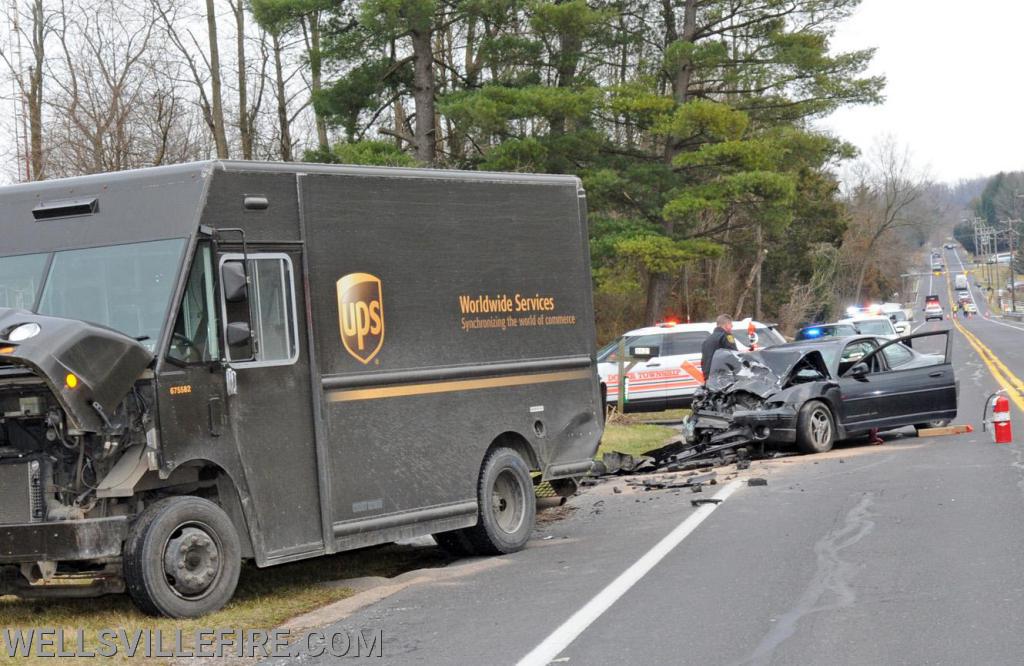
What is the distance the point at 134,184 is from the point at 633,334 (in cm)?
1778

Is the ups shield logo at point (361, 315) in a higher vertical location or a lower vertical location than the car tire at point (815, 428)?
higher

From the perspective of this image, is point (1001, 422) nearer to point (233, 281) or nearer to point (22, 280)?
point (233, 281)

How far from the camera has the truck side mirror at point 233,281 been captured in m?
7.84

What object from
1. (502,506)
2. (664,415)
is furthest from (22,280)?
(664,415)

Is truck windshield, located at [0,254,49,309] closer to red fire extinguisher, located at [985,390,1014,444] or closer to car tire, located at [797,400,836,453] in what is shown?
car tire, located at [797,400,836,453]

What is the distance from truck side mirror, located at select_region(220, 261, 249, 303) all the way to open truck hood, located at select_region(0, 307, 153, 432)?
28.2 inches

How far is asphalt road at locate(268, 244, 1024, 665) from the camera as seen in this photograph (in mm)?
6449

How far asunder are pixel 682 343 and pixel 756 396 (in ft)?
27.1

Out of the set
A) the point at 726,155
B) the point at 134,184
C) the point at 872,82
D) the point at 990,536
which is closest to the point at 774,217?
the point at 726,155

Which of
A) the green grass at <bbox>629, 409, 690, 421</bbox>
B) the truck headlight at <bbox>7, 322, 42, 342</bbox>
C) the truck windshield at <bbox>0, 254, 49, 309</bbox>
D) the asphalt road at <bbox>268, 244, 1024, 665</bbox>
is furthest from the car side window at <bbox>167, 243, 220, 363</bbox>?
the green grass at <bbox>629, 409, 690, 421</bbox>

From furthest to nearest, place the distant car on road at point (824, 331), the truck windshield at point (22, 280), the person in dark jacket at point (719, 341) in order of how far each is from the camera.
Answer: the distant car on road at point (824, 331), the person in dark jacket at point (719, 341), the truck windshield at point (22, 280)

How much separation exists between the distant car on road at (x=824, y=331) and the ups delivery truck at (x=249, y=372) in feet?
52.2

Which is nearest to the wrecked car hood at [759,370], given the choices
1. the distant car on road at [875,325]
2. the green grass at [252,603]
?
the green grass at [252,603]

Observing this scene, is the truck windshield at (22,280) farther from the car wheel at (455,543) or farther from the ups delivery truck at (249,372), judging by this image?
the car wheel at (455,543)
